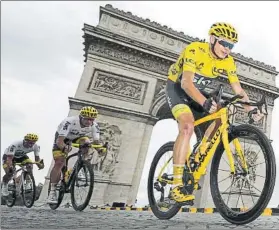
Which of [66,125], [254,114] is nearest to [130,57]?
[66,125]

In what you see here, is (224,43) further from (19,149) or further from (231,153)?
(19,149)

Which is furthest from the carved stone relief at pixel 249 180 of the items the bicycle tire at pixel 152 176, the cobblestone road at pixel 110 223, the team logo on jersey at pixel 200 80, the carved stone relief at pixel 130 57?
the carved stone relief at pixel 130 57

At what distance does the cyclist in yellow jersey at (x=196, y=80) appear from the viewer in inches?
114

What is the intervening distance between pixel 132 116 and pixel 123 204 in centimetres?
397

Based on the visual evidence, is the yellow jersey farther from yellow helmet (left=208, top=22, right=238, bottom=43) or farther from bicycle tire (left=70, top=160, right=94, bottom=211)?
bicycle tire (left=70, top=160, right=94, bottom=211)

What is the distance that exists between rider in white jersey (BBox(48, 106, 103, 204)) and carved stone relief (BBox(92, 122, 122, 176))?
27.2 ft

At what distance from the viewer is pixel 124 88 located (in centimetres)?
1511

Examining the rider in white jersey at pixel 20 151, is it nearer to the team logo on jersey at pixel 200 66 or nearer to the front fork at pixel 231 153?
the team logo on jersey at pixel 200 66

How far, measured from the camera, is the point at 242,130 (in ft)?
9.04

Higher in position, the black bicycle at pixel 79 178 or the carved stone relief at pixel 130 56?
the carved stone relief at pixel 130 56

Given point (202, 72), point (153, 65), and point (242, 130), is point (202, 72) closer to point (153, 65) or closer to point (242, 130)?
point (242, 130)

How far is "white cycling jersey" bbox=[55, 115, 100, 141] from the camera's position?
5.09 metres

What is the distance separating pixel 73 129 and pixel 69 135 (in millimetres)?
174

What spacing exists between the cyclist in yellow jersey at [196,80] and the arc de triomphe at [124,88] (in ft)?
34.5
